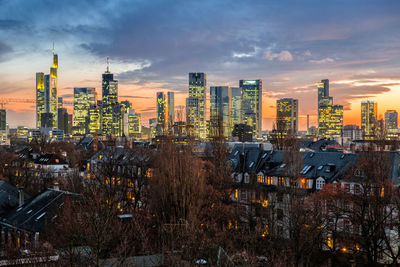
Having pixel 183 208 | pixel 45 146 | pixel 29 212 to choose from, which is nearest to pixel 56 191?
pixel 29 212

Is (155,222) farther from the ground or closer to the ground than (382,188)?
closer to the ground

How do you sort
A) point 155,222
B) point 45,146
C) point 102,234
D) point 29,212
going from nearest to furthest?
point 102,234 < point 155,222 < point 29,212 < point 45,146

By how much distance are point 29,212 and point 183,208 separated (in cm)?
2281

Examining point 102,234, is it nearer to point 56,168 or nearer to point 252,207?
point 252,207

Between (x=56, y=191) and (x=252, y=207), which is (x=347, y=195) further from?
(x=56, y=191)

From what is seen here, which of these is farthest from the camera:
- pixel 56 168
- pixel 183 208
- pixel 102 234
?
pixel 56 168

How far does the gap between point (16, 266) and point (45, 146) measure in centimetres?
17332

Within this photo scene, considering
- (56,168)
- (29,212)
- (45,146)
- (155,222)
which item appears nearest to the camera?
(155,222)

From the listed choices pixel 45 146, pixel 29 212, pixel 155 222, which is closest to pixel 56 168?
pixel 45 146

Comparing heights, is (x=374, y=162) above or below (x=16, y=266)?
above

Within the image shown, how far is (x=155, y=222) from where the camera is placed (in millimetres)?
42969

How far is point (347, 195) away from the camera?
160ft

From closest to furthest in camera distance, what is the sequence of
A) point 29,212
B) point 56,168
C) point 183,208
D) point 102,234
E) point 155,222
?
1. point 102,234
2. point 183,208
3. point 155,222
4. point 29,212
5. point 56,168

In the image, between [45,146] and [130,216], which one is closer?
[130,216]
